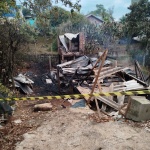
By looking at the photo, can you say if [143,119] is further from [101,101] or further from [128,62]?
[128,62]

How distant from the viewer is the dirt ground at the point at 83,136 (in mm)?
4781

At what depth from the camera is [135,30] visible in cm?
1691

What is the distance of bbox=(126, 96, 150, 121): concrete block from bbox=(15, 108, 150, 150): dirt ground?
0.34m

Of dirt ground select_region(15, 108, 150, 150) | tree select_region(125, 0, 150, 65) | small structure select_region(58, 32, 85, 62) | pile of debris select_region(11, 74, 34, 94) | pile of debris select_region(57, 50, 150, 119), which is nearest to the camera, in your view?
dirt ground select_region(15, 108, 150, 150)

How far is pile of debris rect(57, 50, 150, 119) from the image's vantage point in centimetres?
719

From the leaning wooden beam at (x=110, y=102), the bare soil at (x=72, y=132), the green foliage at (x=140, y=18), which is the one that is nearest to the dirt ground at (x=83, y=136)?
the bare soil at (x=72, y=132)

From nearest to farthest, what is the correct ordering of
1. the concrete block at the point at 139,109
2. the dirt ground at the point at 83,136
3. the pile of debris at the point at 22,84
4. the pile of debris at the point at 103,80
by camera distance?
the dirt ground at the point at 83,136, the concrete block at the point at 139,109, the pile of debris at the point at 103,80, the pile of debris at the point at 22,84

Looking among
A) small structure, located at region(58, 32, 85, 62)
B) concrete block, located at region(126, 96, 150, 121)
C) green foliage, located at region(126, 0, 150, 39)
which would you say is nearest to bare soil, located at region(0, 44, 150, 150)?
concrete block, located at region(126, 96, 150, 121)

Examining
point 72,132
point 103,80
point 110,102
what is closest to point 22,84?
point 103,80

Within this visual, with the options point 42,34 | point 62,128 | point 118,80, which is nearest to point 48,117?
point 62,128

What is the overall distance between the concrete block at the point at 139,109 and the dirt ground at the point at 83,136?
0.34m

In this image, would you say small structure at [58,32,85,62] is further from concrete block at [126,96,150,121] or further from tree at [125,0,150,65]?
concrete block at [126,96,150,121]

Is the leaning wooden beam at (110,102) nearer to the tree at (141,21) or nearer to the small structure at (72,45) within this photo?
the small structure at (72,45)

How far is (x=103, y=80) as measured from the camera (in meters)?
9.69
